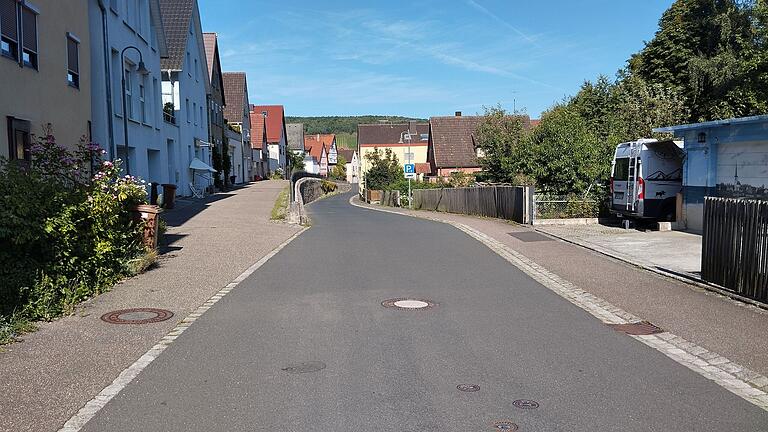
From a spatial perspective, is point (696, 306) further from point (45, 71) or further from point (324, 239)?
point (45, 71)

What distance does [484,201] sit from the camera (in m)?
29.5

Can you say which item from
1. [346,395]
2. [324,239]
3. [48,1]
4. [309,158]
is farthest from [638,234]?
[309,158]

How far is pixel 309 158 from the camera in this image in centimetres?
12588

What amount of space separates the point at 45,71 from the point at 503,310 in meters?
13.4

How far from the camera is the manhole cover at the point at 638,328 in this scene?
302 inches

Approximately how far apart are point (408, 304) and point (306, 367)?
3.16 m

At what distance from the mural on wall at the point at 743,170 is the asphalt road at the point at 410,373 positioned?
342 inches

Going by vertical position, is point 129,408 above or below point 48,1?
below

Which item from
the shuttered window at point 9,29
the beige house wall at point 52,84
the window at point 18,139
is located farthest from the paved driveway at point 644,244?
the shuttered window at point 9,29

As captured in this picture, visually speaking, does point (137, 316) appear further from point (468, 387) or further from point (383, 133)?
point (383, 133)

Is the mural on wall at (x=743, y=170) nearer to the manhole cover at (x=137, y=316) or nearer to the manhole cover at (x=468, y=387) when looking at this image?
the manhole cover at (x=468, y=387)

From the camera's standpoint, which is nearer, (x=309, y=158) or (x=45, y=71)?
(x=45, y=71)

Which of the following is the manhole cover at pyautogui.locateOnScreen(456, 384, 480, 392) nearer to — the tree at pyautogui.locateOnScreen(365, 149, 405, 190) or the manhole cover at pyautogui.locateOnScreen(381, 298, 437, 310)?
the manhole cover at pyautogui.locateOnScreen(381, 298, 437, 310)

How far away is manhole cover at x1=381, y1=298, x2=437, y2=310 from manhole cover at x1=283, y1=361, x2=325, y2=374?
9.06 ft
